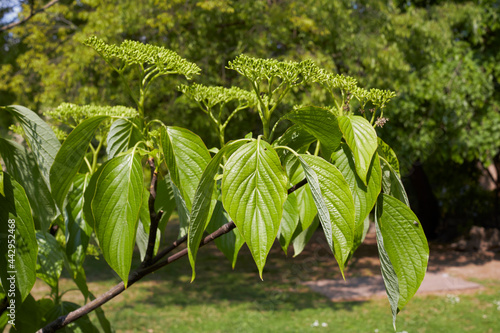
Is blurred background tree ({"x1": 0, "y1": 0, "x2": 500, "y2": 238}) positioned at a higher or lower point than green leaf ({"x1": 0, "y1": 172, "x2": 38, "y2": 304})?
higher

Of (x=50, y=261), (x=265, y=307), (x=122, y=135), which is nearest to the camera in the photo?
(x=122, y=135)

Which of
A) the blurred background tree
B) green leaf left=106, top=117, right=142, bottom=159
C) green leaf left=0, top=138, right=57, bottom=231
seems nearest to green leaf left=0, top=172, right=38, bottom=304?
green leaf left=0, top=138, right=57, bottom=231

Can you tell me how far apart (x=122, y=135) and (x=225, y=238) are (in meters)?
0.25

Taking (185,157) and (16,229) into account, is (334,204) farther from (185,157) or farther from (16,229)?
(16,229)

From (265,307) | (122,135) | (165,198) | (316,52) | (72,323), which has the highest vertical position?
(316,52)

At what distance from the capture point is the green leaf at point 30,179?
0.74 meters

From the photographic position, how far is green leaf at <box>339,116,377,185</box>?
2.09 feet

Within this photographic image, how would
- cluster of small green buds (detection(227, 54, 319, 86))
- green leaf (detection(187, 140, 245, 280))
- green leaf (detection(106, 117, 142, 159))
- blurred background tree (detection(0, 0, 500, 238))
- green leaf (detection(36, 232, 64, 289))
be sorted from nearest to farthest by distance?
green leaf (detection(187, 140, 245, 280)) < cluster of small green buds (detection(227, 54, 319, 86)) < green leaf (detection(106, 117, 142, 159)) < green leaf (detection(36, 232, 64, 289)) < blurred background tree (detection(0, 0, 500, 238))

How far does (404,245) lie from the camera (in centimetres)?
65

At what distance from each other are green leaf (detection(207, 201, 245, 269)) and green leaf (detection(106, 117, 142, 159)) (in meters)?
0.18

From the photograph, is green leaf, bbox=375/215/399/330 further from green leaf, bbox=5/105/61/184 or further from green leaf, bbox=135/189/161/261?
green leaf, bbox=5/105/61/184

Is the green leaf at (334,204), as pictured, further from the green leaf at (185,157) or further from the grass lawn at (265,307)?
the grass lawn at (265,307)

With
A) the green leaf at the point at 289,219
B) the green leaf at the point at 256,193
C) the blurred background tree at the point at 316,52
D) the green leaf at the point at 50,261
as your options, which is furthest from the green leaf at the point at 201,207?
the blurred background tree at the point at 316,52

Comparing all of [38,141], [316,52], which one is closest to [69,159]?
[38,141]
